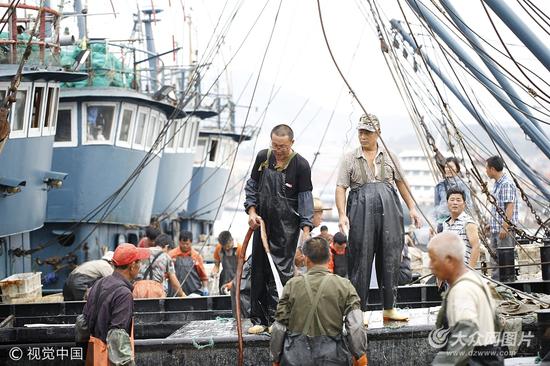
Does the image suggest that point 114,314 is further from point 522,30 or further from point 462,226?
point 522,30

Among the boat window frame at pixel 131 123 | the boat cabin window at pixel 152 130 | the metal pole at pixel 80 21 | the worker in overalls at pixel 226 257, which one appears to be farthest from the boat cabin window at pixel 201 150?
the worker in overalls at pixel 226 257

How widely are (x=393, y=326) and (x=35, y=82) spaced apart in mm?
13303

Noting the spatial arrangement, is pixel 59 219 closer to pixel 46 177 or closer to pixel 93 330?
pixel 46 177

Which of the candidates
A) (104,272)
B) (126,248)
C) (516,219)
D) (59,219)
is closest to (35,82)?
(59,219)

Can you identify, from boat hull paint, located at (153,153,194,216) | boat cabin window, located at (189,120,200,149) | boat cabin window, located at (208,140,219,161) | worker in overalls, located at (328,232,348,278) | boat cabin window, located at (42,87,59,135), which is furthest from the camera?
boat cabin window, located at (208,140,219,161)

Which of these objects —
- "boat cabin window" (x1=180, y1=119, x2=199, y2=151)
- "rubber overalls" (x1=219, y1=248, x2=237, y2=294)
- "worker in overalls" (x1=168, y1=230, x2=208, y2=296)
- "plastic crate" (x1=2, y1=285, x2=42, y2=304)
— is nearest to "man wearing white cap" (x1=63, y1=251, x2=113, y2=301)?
"plastic crate" (x1=2, y1=285, x2=42, y2=304)

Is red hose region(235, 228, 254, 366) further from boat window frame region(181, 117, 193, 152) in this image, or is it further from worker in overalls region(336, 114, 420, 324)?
boat window frame region(181, 117, 193, 152)

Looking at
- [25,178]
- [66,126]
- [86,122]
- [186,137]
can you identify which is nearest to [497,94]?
[25,178]

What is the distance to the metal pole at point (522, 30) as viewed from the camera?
38.4 feet

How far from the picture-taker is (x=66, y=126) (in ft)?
88.1

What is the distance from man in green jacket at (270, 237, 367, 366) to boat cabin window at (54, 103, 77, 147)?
64.4ft

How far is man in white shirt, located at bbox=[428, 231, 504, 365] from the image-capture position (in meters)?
5.96

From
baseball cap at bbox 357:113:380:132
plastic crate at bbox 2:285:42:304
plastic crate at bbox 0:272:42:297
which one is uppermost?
baseball cap at bbox 357:113:380:132

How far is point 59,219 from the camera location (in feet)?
86.3
